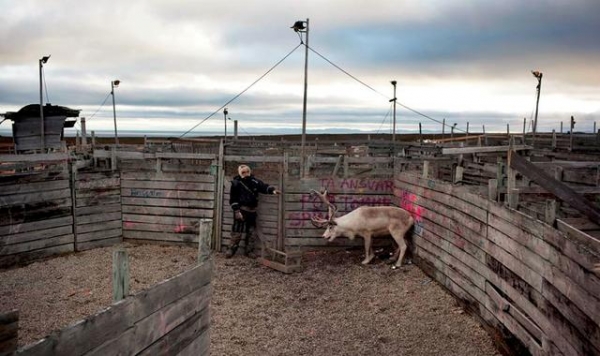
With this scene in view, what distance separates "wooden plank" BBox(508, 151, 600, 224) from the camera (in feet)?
17.8

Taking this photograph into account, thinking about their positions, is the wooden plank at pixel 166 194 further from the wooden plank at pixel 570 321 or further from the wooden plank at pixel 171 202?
the wooden plank at pixel 570 321

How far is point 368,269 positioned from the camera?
33.2 feet

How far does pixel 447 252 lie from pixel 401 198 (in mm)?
2560

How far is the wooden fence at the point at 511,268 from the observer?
15.6ft

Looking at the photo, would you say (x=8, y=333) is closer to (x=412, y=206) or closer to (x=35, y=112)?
(x=412, y=206)

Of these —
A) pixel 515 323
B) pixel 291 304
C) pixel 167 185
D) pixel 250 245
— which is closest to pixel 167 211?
pixel 167 185

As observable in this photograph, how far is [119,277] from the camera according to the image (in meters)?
3.20

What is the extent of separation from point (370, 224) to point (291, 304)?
9.99 ft

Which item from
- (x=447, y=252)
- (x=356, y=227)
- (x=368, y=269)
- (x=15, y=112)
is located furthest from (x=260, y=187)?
(x=15, y=112)

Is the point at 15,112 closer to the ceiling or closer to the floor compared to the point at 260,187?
closer to the ceiling

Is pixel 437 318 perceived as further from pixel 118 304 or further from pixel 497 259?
pixel 118 304

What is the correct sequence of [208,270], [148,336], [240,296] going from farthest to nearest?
[240,296] → [208,270] → [148,336]

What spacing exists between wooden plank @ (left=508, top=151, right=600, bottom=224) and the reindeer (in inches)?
169

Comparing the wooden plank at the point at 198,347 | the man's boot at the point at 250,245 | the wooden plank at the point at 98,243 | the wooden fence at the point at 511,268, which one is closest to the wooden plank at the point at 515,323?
the wooden fence at the point at 511,268
